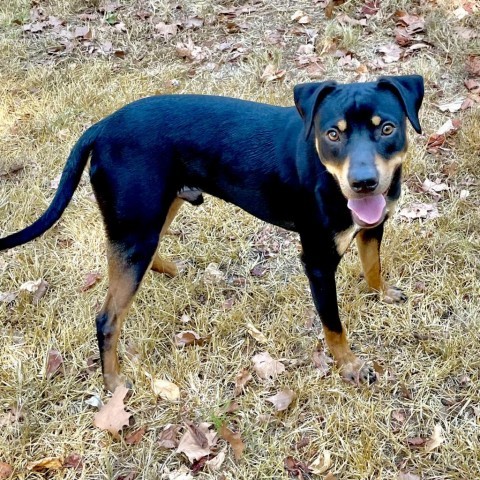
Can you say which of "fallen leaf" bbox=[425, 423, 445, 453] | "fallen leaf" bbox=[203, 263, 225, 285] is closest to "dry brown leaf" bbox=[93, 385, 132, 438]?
"fallen leaf" bbox=[203, 263, 225, 285]

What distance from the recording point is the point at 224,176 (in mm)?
A: 3074

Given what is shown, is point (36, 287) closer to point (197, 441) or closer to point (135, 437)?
point (135, 437)

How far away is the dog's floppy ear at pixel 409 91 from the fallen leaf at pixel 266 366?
150 cm

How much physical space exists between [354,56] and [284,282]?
291cm

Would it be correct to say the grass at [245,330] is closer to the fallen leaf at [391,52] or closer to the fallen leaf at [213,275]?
the fallen leaf at [213,275]

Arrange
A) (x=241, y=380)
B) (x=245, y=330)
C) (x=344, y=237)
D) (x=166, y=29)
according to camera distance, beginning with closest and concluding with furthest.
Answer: (x=344, y=237)
(x=241, y=380)
(x=245, y=330)
(x=166, y=29)

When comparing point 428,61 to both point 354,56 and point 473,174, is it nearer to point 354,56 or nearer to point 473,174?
point 354,56

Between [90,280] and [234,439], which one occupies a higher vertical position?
[90,280]

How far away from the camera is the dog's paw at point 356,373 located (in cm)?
317

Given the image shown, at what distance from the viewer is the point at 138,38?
6441mm

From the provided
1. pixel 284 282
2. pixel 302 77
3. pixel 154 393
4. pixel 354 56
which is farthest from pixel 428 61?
pixel 154 393

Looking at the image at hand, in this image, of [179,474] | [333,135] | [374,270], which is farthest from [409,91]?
[179,474]

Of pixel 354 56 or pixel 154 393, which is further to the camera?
pixel 354 56

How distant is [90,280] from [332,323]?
1.74 metres
